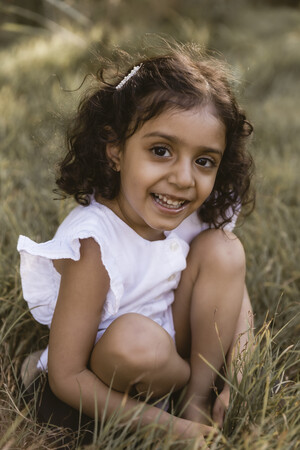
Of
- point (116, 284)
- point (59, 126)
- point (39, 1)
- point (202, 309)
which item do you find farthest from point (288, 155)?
point (39, 1)

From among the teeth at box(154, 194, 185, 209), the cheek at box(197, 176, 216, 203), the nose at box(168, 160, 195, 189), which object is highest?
the nose at box(168, 160, 195, 189)

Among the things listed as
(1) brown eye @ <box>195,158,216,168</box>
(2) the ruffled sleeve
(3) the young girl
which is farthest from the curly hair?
(2) the ruffled sleeve

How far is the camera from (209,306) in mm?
1596

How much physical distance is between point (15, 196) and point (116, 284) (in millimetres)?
1198

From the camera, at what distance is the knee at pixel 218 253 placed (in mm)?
1619

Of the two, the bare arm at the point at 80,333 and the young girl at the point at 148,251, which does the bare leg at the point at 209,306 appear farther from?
the bare arm at the point at 80,333

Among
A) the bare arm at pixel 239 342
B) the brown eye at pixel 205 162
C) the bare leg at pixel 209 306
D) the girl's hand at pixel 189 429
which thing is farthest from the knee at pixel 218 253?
the girl's hand at pixel 189 429

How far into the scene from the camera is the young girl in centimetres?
138

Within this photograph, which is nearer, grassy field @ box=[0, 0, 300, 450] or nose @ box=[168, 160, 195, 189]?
grassy field @ box=[0, 0, 300, 450]

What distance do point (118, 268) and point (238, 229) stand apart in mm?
1019

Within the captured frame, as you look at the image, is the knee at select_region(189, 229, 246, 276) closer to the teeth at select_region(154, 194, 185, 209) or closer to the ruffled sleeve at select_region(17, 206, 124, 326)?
the teeth at select_region(154, 194, 185, 209)

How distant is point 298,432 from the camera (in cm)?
124

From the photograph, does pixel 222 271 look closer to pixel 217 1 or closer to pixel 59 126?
pixel 59 126

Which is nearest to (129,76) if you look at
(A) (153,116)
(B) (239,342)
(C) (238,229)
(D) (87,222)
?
(A) (153,116)
